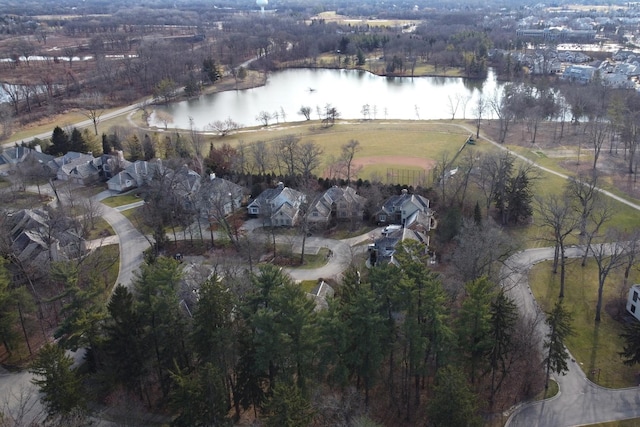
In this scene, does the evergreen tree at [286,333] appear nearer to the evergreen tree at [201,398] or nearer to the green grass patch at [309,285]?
the evergreen tree at [201,398]

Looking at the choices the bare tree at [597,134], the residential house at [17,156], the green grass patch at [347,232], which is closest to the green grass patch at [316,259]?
the green grass patch at [347,232]

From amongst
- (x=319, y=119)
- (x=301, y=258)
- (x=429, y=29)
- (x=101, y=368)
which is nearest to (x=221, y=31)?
(x=429, y=29)

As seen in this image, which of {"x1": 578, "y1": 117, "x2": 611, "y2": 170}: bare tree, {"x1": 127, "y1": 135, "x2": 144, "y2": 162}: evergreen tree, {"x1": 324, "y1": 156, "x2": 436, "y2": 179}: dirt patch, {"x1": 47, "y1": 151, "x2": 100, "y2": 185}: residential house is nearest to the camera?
{"x1": 578, "y1": 117, "x2": 611, "y2": 170}: bare tree

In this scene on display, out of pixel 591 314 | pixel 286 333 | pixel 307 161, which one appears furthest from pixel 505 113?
pixel 286 333

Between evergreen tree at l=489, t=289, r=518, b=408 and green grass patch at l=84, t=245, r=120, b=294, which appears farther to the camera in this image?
green grass patch at l=84, t=245, r=120, b=294

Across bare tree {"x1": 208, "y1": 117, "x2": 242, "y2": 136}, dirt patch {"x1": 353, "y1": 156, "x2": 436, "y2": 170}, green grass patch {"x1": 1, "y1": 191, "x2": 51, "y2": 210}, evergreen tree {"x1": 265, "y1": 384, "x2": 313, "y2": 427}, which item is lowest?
dirt patch {"x1": 353, "y1": 156, "x2": 436, "y2": 170}

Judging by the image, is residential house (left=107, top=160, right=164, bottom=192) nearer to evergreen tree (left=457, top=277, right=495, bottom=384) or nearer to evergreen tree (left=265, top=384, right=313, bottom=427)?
evergreen tree (left=265, top=384, right=313, bottom=427)

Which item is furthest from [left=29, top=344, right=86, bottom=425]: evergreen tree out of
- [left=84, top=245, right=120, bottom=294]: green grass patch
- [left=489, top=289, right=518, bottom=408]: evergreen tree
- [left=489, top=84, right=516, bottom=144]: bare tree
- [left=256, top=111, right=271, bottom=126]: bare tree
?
[left=256, top=111, right=271, bottom=126]: bare tree
